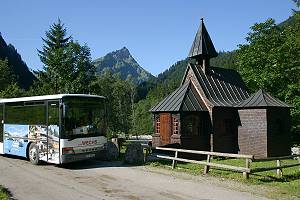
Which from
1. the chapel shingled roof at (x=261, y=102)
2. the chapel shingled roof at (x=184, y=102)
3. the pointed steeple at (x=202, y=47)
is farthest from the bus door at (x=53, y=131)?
the pointed steeple at (x=202, y=47)

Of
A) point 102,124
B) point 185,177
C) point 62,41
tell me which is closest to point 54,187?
point 185,177

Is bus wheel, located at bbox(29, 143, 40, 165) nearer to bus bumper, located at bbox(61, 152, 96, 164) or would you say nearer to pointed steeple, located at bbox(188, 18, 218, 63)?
bus bumper, located at bbox(61, 152, 96, 164)

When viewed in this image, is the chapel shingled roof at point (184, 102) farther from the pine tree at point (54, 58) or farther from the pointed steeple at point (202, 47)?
the pine tree at point (54, 58)

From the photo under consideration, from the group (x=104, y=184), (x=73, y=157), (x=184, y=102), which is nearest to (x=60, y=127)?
(x=73, y=157)

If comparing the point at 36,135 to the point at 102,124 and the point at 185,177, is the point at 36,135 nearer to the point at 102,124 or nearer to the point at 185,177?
the point at 102,124

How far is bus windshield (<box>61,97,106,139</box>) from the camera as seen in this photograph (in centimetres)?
1706

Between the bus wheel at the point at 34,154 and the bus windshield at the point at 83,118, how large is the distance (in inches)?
108

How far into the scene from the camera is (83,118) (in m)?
17.7

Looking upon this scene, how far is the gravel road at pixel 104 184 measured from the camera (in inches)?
449

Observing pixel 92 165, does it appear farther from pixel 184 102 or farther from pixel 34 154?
pixel 184 102

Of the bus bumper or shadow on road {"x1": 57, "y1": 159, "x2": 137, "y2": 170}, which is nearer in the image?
the bus bumper

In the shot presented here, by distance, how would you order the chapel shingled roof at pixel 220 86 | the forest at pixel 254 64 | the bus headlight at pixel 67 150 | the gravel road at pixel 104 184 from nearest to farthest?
the gravel road at pixel 104 184
the bus headlight at pixel 67 150
the chapel shingled roof at pixel 220 86
the forest at pixel 254 64

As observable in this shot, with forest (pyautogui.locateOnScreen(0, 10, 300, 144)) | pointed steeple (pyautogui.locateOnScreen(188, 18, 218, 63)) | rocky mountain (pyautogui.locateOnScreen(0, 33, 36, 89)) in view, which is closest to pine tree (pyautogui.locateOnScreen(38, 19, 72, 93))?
forest (pyautogui.locateOnScreen(0, 10, 300, 144))

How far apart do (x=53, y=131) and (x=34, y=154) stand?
2483 millimetres
